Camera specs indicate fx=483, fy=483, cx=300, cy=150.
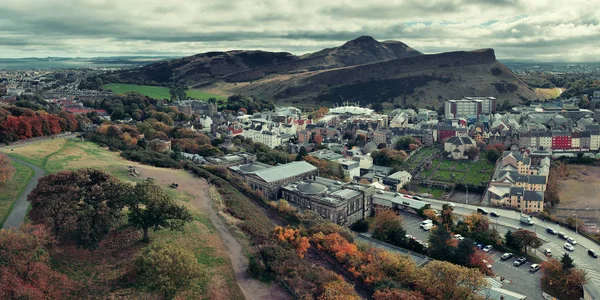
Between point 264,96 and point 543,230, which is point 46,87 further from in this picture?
point 543,230

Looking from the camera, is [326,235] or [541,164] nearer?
[326,235]

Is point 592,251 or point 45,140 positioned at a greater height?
point 45,140

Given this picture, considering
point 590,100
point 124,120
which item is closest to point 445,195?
point 124,120

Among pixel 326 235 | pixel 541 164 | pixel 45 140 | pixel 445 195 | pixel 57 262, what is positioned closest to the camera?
pixel 57 262

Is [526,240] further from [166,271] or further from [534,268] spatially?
[166,271]

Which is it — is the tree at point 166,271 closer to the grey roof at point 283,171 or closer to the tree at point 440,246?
the tree at point 440,246

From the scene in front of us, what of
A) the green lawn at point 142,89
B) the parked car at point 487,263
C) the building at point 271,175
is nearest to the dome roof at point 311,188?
the building at point 271,175

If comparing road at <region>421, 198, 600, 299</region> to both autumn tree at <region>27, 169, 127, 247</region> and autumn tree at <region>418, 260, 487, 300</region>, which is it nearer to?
autumn tree at <region>418, 260, 487, 300</region>
